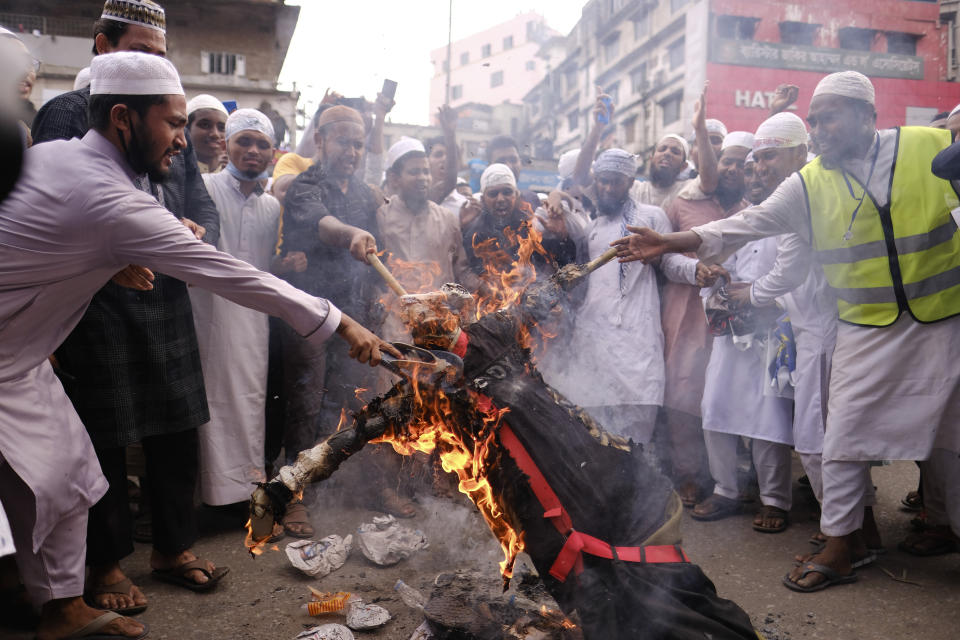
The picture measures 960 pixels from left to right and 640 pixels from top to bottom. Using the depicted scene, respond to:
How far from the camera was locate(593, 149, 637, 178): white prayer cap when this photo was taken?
566cm

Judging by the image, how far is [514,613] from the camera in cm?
340

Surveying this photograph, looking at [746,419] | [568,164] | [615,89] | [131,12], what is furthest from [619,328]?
[131,12]

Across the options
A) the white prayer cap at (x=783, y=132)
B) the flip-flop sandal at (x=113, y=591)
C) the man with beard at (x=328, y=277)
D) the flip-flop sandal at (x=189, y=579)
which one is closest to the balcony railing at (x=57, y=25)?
the man with beard at (x=328, y=277)

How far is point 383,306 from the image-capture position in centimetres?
523

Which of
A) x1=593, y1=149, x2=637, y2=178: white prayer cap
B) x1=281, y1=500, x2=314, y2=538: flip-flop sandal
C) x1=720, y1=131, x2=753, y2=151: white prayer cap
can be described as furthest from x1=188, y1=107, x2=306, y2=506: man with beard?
x1=720, y1=131, x2=753, y2=151: white prayer cap

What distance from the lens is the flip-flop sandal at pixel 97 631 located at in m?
3.27

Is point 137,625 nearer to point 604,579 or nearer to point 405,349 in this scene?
point 405,349

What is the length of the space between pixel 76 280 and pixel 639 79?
6586 millimetres

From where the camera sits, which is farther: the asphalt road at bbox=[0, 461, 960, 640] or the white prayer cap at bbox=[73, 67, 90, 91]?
the white prayer cap at bbox=[73, 67, 90, 91]

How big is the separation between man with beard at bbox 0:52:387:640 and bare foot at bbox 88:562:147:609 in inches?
11.6

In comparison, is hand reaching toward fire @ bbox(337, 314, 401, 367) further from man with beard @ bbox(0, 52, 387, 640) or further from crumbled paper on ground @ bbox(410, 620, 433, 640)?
crumbled paper on ground @ bbox(410, 620, 433, 640)

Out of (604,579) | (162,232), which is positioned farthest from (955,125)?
(162,232)

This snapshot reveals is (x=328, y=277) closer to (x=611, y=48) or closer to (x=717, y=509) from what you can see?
(x=717, y=509)

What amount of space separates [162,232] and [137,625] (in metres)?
2.07
